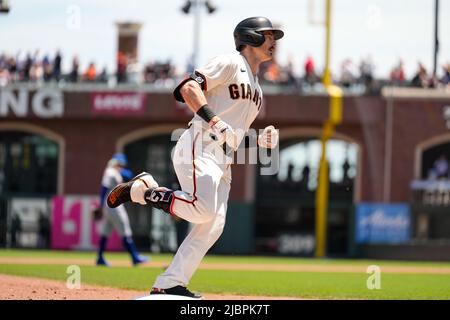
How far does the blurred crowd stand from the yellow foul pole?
0.61 m

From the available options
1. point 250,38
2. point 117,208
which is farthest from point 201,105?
point 117,208

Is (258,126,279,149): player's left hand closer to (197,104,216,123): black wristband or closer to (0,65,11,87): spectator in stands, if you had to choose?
(197,104,216,123): black wristband

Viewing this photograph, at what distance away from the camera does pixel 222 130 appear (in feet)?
26.7

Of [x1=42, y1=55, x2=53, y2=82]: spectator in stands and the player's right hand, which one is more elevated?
[x1=42, y1=55, x2=53, y2=82]: spectator in stands

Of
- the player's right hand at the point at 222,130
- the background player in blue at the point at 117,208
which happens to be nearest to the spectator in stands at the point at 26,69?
the background player in blue at the point at 117,208

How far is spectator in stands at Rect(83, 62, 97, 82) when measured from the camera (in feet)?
104

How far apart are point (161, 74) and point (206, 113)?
931 inches

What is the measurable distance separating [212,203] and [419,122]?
23838mm

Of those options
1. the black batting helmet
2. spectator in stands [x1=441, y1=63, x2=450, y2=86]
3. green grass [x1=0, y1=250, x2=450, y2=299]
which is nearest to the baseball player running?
the black batting helmet

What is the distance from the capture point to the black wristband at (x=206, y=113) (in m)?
8.23

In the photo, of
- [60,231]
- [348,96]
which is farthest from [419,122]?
[60,231]

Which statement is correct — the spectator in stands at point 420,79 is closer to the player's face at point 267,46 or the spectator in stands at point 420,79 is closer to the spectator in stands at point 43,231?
the spectator in stands at point 43,231

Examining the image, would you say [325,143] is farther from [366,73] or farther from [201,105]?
[201,105]

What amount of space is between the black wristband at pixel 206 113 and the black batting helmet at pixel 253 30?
91cm
